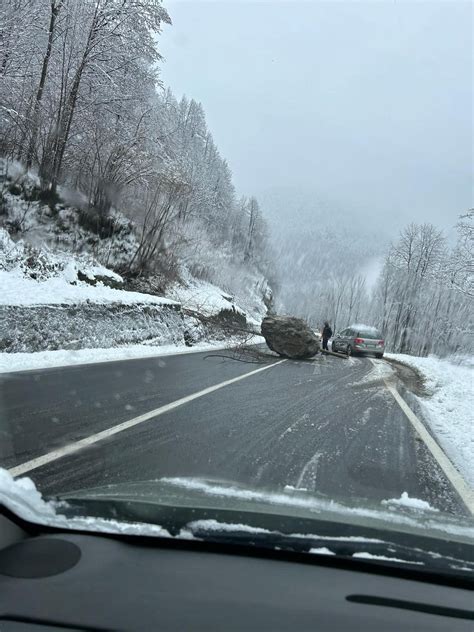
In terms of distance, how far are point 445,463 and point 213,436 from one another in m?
2.64

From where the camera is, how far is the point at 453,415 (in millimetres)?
8641

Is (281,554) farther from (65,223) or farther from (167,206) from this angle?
(167,206)

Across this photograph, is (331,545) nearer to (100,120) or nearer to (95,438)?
(95,438)

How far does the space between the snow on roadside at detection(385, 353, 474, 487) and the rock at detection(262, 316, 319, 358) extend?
16.1 feet

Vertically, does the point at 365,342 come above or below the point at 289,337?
above

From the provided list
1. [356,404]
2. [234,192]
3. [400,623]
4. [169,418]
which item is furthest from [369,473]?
[234,192]

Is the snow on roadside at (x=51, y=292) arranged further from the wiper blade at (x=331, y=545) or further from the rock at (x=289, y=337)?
the wiper blade at (x=331, y=545)

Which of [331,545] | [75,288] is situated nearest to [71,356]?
[75,288]

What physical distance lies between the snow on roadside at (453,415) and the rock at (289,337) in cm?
492

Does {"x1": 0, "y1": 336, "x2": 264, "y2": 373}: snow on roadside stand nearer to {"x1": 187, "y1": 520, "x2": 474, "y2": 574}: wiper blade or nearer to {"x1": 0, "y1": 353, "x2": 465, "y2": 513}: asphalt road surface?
{"x1": 0, "y1": 353, "x2": 465, "y2": 513}: asphalt road surface

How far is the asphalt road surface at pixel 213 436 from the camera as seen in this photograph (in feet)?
14.3

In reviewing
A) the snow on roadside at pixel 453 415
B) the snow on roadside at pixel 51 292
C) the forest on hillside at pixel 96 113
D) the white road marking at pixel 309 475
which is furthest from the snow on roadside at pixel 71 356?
the forest on hillside at pixel 96 113

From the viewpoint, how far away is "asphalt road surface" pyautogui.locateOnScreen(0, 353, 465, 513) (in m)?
4.36

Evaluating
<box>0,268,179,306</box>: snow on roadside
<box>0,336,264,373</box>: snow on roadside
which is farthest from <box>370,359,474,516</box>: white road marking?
<box>0,268,179,306</box>: snow on roadside
